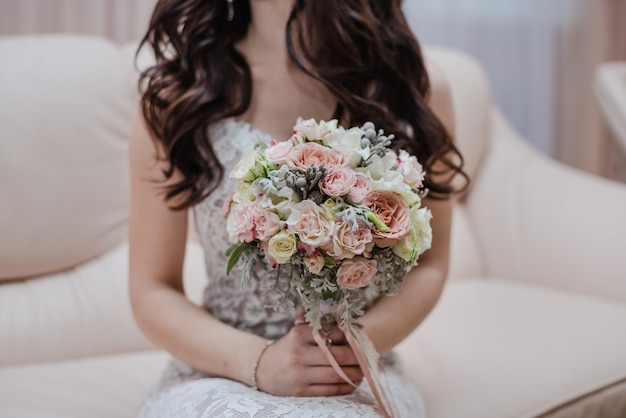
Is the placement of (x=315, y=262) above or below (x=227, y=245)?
above

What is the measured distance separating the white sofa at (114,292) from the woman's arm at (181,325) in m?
0.31

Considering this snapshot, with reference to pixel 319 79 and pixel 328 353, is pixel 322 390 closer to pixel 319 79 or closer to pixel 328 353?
pixel 328 353

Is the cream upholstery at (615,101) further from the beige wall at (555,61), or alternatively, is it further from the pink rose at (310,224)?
the pink rose at (310,224)

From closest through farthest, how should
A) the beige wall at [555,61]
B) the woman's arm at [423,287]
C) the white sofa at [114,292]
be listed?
the woman's arm at [423,287] → the white sofa at [114,292] → the beige wall at [555,61]

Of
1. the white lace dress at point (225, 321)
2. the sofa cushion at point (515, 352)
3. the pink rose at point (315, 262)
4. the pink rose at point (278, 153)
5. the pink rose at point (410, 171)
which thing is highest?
the pink rose at point (278, 153)

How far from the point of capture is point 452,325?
209 cm

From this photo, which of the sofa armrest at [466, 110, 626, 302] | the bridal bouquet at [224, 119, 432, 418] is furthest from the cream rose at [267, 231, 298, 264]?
the sofa armrest at [466, 110, 626, 302]

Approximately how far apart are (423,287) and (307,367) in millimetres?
329

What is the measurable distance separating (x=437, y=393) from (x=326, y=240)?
75 centimetres

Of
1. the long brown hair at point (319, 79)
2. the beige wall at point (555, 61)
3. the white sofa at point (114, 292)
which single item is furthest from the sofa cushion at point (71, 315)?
the beige wall at point (555, 61)

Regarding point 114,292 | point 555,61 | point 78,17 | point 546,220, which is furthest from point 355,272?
point 555,61

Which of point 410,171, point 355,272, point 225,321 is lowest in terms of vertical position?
point 225,321

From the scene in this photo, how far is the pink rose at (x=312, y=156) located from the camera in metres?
1.09

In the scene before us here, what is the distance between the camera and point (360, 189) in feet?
3.53
